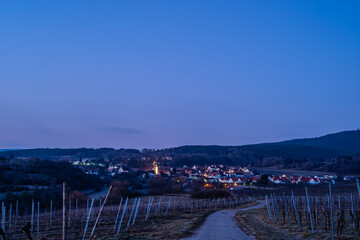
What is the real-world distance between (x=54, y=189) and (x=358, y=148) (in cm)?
16535

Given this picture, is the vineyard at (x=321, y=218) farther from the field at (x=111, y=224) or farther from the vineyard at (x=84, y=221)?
the vineyard at (x=84, y=221)

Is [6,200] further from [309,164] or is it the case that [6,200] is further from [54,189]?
[309,164]

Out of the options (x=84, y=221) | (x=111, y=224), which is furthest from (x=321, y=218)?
(x=84, y=221)

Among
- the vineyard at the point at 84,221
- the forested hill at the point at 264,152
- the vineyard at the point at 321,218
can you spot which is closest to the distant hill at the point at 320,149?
the forested hill at the point at 264,152

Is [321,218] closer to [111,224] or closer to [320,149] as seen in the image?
[111,224]

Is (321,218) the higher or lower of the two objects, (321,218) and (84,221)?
the higher

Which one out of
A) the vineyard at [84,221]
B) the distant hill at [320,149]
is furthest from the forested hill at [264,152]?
the vineyard at [84,221]

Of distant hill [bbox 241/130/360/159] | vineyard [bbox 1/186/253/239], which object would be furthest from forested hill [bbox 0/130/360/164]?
vineyard [bbox 1/186/253/239]

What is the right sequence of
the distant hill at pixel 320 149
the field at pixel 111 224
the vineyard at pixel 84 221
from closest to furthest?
the vineyard at pixel 84 221, the field at pixel 111 224, the distant hill at pixel 320 149

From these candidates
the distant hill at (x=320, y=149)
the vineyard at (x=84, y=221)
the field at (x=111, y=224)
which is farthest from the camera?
the distant hill at (x=320, y=149)

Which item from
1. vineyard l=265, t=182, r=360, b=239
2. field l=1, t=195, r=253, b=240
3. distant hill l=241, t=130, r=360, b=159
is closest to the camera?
vineyard l=265, t=182, r=360, b=239

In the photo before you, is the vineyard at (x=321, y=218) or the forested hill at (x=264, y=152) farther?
the forested hill at (x=264, y=152)

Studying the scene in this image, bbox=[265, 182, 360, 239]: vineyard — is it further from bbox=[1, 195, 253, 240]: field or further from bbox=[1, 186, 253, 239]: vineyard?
bbox=[1, 186, 253, 239]: vineyard

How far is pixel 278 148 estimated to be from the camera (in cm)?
18750
